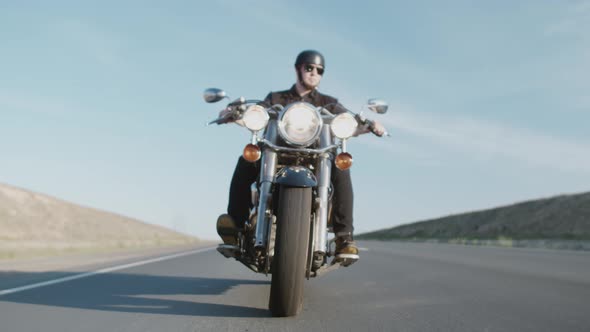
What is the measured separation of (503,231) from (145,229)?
46.0m

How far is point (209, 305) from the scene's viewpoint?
5.53 metres

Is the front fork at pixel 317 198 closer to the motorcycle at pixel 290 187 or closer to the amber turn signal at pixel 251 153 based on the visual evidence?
the motorcycle at pixel 290 187

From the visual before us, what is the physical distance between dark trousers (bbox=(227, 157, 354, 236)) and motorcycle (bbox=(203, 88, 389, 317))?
113 millimetres

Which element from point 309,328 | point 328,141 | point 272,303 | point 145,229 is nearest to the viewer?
point 309,328

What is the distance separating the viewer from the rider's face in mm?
5738

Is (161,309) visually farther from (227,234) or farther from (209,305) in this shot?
(227,234)

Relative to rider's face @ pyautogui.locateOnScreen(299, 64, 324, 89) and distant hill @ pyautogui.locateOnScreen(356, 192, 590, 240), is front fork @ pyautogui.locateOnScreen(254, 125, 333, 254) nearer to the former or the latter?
rider's face @ pyautogui.locateOnScreen(299, 64, 324, 89)

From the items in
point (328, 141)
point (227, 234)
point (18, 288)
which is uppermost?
point (328, 141)

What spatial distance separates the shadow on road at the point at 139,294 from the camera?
17.2ft

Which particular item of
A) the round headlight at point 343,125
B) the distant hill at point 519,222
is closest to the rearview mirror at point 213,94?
the round headlight at point 343,125

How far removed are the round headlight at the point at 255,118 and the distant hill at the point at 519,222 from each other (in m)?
44.1

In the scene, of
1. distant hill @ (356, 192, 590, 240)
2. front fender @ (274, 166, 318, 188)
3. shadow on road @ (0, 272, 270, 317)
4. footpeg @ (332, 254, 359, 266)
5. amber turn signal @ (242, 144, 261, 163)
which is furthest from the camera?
distant hill @ (356, 192, 590, 240)

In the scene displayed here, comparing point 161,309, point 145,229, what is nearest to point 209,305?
point 161,309

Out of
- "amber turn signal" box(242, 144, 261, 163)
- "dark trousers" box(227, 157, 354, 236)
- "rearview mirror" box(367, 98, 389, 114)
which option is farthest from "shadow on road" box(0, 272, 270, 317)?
"rearview mirror" box(367, 98, 389, 114)
